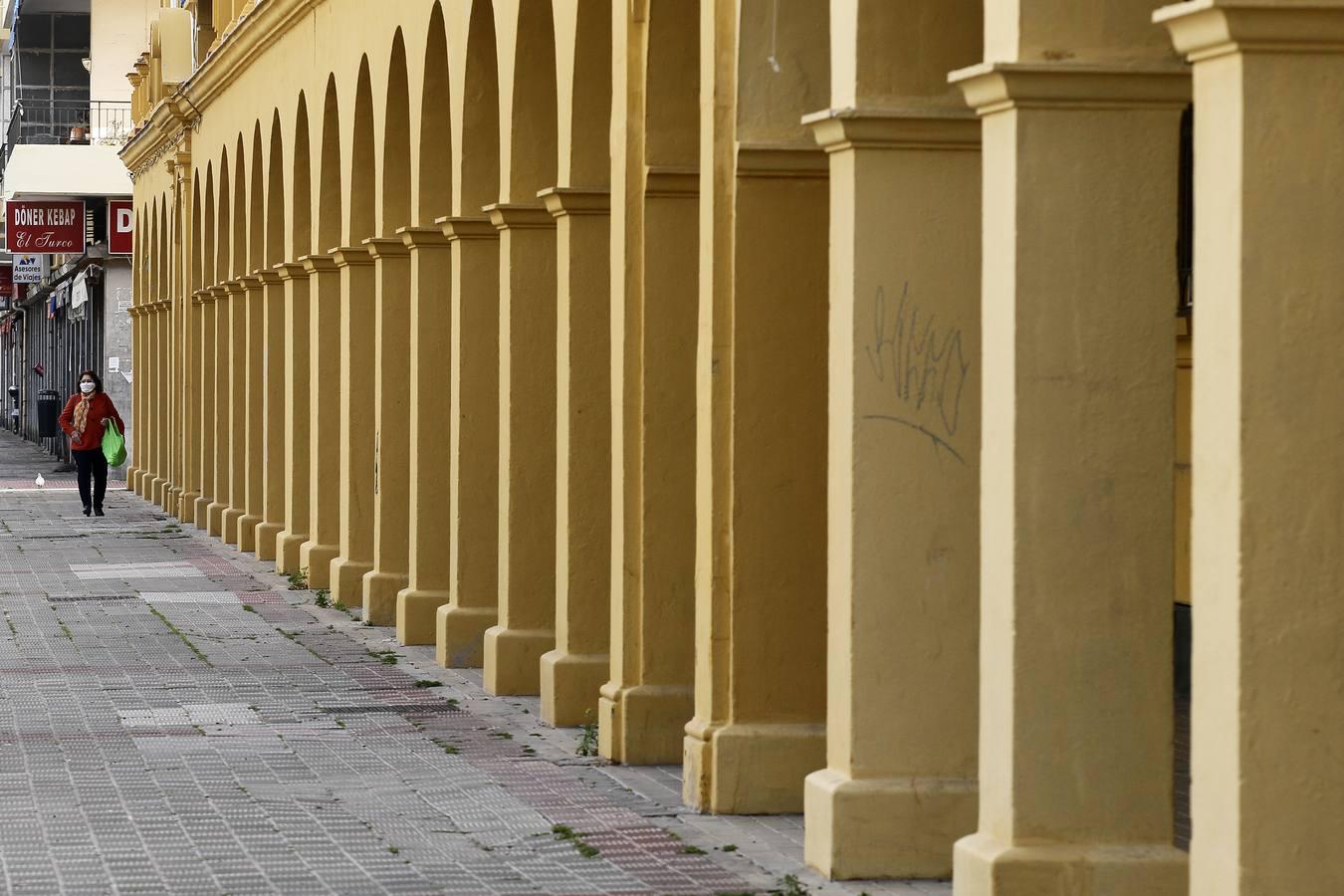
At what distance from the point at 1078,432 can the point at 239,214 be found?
72.8 ft

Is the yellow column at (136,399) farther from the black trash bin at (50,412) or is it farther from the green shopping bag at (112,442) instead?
the black trash bin at (50,412)

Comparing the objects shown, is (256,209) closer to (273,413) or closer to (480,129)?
(273,413)

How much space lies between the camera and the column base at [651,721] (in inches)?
472

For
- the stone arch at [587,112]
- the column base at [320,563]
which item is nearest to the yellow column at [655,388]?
the stone arch at [587,112]

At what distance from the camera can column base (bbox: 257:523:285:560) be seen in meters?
25.4

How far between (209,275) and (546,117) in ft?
58.9

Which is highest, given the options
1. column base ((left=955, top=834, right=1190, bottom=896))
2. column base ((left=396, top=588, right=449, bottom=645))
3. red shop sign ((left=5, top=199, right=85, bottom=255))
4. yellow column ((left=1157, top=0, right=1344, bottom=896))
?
red shop sign ((left=5, top=199, right=85, bottom=255))

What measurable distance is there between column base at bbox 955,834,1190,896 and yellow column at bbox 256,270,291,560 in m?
17.5

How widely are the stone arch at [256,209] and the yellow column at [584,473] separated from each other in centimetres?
1363

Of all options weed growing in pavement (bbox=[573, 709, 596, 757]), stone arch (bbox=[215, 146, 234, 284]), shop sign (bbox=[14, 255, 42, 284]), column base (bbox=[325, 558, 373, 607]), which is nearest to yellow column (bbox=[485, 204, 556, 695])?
weed growing in pavement (bbox=[573, 709, 596, 757])

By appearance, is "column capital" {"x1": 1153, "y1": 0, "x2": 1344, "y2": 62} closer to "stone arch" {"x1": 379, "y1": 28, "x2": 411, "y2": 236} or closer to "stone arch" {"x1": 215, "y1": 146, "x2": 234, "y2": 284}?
"stone arch" {"x1": 379, "y1": 28, "x2": 411, "y2": 236}

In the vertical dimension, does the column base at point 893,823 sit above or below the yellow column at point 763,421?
below

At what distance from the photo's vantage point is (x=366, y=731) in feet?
43.6

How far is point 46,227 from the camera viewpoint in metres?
45.2
